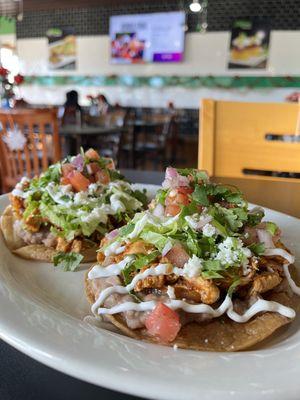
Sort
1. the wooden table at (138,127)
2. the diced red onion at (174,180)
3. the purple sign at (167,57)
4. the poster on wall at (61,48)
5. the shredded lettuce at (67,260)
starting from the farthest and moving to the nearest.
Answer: the poster on wall at (61,48) → the purple sign at (167,57) → the wooden table at (138,127) → the shredded lettuce at (67,260) → the diced red onion at (174,180)

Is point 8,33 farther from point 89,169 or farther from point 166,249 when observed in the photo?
point 166,249

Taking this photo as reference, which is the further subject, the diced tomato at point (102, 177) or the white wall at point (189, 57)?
the white wall at point (189, 57)

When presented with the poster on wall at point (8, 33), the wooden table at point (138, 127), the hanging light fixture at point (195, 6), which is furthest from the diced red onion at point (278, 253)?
the poster on wall at point (8, 33)

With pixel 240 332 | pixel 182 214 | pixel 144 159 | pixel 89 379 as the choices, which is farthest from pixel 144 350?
pixel 144 159

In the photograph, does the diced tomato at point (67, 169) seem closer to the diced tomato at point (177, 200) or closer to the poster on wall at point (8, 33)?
the diced tomato at point (177, 200)

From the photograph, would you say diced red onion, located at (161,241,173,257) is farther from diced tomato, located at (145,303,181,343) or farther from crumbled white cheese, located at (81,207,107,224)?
crumbled white cheese, located at (81,207,107,224)

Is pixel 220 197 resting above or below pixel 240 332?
above

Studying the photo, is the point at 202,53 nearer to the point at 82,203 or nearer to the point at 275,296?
the point at 82,203
